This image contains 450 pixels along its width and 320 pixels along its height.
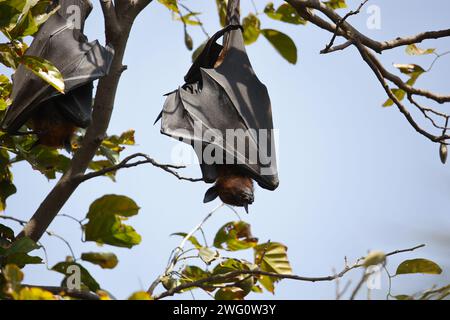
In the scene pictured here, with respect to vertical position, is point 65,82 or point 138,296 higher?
point 65,82

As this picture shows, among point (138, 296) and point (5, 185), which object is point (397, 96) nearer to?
point (5, 185)

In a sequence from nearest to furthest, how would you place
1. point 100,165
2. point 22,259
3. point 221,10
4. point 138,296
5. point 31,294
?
point 31,294
point 138,296
point 22,259
point 100,165
point 221,10

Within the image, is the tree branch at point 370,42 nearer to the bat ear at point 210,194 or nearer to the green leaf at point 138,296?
the bat ear at point 210,194

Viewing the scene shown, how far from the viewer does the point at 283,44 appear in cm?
523

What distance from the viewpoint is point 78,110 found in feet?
A: 15.3

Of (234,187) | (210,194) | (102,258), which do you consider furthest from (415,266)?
(102,258)

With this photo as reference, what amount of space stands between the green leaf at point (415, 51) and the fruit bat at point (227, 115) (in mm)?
999

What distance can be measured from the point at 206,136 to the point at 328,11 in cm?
109

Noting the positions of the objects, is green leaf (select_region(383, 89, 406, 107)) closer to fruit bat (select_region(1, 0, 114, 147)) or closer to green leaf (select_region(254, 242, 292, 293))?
green leaf (select_region(254, 242, 292, 293))

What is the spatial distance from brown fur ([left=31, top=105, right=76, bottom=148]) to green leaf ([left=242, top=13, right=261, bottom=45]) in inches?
58.7

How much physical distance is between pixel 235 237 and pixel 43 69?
1544mm

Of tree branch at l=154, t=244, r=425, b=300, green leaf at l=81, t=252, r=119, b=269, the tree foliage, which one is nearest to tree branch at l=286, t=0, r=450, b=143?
the tree foliage

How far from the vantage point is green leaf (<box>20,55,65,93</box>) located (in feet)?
11.7
